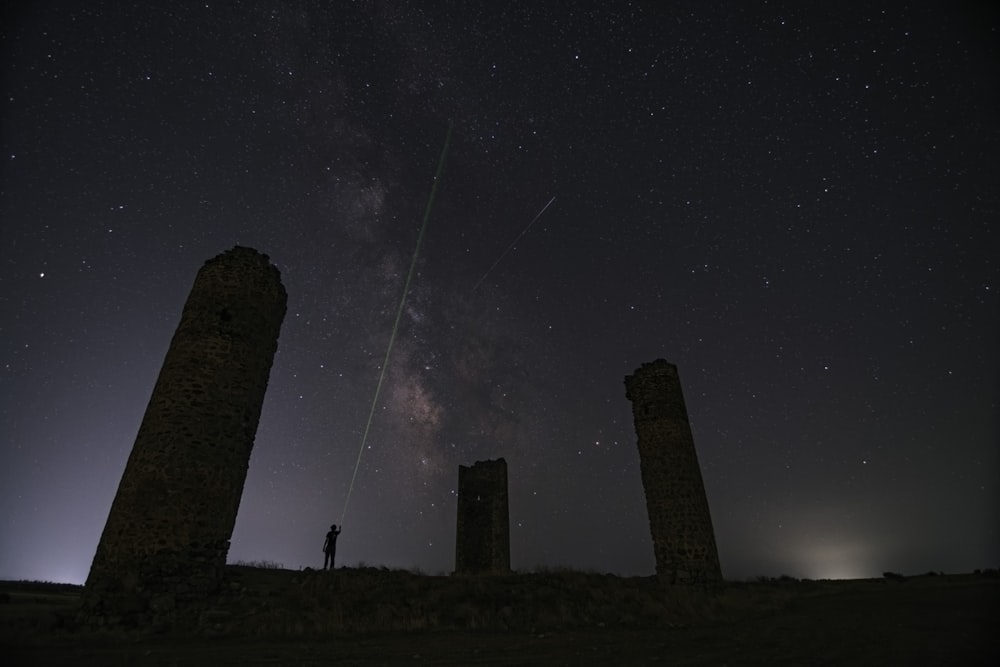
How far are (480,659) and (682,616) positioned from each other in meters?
6.05

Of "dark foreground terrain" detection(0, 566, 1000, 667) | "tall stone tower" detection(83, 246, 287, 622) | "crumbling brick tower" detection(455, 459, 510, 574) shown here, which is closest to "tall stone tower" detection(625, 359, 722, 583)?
"dark foreground terrain" detection(0, 566, 1000, 667)

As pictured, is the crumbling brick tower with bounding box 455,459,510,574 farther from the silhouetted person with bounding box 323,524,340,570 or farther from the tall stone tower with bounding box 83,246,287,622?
the tall stone tower with bounding box 83,246,287,622

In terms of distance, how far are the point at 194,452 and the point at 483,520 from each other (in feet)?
49.8

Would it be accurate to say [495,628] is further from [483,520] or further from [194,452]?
[483,520]

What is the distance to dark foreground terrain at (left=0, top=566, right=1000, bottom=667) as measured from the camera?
20.1 ft

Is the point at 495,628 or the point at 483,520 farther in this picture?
the point at 483,520

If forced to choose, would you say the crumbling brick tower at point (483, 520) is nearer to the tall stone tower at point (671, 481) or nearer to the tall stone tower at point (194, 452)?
the tall stone tower at point (671, 481)

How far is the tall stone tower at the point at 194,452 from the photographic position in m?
8.54

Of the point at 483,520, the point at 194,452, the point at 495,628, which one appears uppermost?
the point at 483,520

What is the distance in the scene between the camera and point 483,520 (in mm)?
22344

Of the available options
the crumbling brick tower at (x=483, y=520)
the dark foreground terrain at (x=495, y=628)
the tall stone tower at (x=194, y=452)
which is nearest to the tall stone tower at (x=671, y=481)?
the dark foreground terrain at (x=495, y=628)

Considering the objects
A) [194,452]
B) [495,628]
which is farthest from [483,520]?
[194,452]

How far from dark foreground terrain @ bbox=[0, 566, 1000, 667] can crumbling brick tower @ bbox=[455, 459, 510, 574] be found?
10.2 meters

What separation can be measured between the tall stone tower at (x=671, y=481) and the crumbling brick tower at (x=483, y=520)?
8.30m
